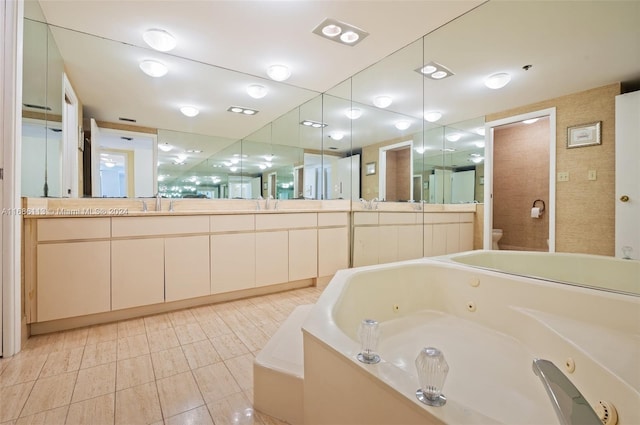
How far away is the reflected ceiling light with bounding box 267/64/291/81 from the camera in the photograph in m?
2.71

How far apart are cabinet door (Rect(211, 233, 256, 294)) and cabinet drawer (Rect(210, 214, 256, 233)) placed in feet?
0.18

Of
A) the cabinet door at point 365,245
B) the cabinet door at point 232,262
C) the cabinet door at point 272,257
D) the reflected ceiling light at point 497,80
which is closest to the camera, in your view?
the reflected ceiling light at point 497,80

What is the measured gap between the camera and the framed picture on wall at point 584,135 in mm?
1247

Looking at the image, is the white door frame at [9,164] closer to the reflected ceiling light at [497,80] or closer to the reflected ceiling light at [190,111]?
the reflected ceiling light at [190,111]

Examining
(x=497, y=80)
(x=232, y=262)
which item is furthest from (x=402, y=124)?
(x=232, y=262)

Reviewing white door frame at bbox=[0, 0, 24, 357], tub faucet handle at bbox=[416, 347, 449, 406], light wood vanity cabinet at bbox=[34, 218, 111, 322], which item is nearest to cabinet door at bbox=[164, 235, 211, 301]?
light wood vanity cabinet at bbox=[34, 218, 111, 322]

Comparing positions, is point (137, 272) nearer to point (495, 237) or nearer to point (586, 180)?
point (495, 237)

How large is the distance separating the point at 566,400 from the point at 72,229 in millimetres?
2557

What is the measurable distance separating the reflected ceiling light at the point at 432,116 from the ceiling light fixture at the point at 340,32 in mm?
825

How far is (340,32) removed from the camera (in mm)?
2197

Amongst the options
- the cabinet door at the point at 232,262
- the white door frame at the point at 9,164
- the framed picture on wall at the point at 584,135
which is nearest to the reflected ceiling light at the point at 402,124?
the framed picture on wall at the point at 584,135

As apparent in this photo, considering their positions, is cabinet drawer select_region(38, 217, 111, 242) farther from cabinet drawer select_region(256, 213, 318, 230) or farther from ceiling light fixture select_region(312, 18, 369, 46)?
ceiling light fixture select_region(312, 18, 369, 46)

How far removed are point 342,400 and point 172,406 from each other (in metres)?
0.84

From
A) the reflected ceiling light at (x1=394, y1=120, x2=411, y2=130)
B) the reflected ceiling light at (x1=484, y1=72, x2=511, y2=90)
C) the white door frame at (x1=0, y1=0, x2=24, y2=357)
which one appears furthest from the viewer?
the reflected ceiling light at (x1=394, y1=120, x2=411, y2=130)
